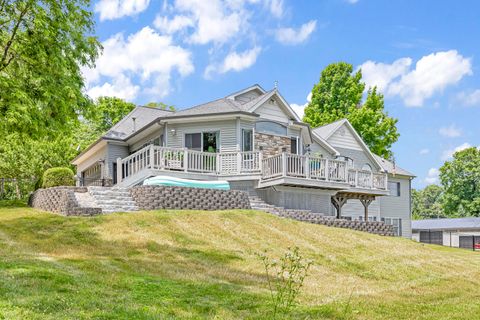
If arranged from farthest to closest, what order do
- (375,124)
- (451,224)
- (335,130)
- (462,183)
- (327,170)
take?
(462,183) < (451,224) < (375,124) < (335,130) < (327,170)

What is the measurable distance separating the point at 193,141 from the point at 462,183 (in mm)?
43523

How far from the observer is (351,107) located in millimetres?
42062

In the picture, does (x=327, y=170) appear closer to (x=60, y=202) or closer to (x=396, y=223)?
(x=60, y=202)

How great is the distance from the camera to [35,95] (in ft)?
46.5

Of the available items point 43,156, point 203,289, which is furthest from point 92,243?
point 43,156

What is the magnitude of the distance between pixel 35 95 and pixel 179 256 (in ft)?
20.7

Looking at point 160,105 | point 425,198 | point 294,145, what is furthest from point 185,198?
point 425,198

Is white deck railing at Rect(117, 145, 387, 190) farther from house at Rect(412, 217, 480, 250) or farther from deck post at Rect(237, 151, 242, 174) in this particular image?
house at Rect(412, 217, 480, 250)

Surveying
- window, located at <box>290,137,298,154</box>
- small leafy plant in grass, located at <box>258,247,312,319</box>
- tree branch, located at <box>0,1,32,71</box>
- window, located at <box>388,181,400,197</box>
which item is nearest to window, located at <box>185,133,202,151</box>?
window, located at <box>290,137,298,154</box>

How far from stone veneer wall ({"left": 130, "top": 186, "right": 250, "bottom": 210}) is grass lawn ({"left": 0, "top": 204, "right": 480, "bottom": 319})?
4.94 feet

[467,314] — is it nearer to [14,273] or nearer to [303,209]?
[14,273]

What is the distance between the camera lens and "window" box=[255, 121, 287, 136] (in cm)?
2419

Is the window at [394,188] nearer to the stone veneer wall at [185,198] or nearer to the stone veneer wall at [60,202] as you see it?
the stone veneer wall at [185,198]

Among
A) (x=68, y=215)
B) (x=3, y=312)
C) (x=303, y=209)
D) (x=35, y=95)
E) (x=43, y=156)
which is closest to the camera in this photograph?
(x=3, y=312)
